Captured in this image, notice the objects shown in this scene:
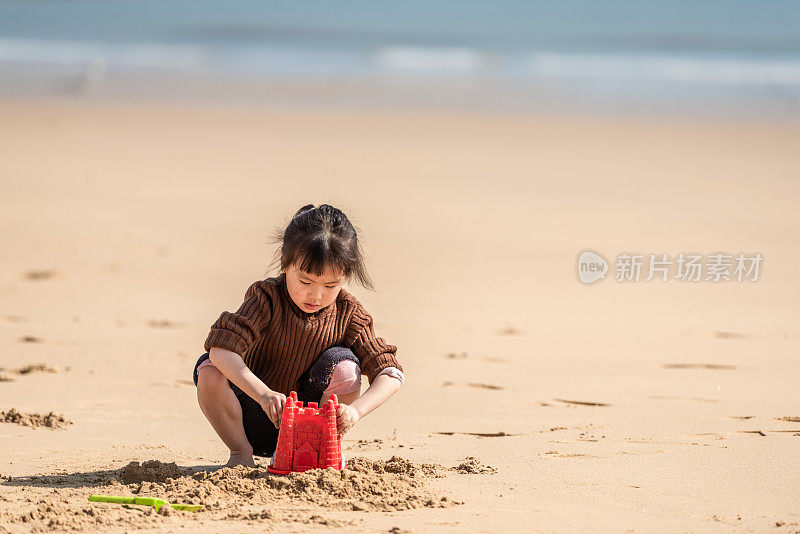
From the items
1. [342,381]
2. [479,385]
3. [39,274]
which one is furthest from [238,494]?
[39,274]

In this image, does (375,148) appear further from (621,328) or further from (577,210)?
(621,328)

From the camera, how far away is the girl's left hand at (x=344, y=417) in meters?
2.70

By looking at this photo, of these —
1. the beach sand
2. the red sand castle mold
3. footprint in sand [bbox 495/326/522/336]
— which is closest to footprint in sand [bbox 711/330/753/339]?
the beach sand

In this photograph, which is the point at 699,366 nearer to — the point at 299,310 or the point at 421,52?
the point at 299,310

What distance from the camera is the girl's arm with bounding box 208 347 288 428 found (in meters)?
2.67

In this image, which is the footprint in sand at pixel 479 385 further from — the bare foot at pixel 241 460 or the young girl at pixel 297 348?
the bare foot at pixel 241 460

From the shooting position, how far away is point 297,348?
9.60ft

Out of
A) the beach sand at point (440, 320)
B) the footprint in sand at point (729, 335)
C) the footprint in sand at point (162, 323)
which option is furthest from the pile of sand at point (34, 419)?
the footprint in sand at point (729, 335)

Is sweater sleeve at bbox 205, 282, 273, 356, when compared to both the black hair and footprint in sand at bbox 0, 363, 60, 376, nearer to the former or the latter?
the black hair

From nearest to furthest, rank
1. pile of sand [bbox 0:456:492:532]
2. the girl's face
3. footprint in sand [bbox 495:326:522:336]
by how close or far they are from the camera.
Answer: pile of sand [bbox 0:456:492:532], the girl's face, footprint in sand [bbox 495:326:522:336]

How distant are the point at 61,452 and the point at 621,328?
10.7ft

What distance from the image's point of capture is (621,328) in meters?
5.39

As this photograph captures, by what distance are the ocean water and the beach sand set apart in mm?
3737

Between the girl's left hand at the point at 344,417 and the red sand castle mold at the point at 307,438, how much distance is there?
0.06 feet
